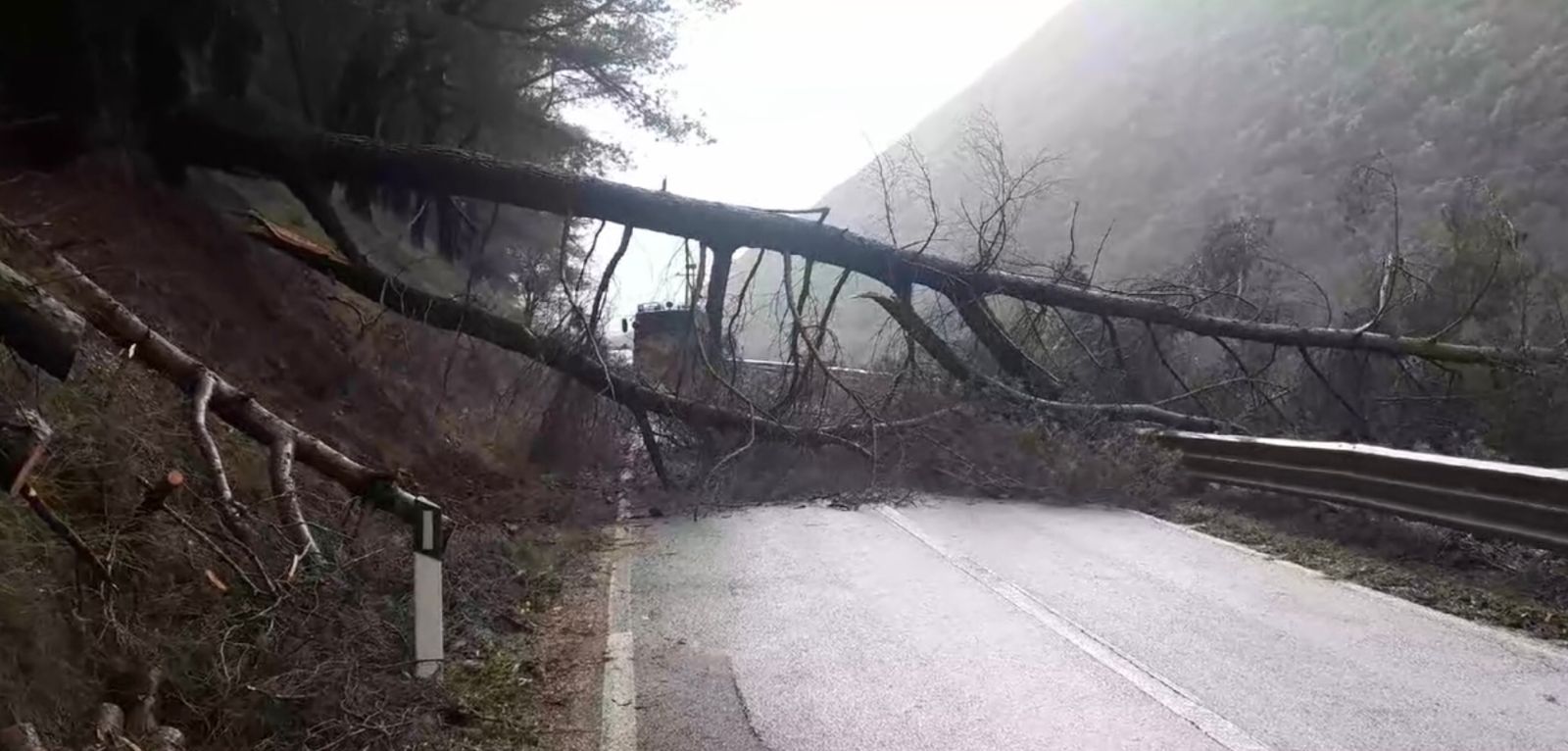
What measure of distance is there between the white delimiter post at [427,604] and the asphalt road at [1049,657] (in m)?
0.84

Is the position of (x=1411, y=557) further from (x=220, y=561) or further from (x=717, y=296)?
(x=220, y=561)

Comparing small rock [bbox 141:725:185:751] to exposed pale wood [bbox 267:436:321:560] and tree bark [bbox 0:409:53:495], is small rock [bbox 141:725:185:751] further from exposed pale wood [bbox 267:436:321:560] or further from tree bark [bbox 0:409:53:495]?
exposed pale wood [bbox 267:436:321:560]

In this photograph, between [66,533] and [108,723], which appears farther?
[66,533]

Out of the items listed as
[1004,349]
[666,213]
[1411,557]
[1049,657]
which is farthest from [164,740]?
[1004,349]

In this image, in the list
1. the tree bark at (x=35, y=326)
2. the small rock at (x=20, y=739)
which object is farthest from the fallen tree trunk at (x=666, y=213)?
the small rock at (x=20, y=739)

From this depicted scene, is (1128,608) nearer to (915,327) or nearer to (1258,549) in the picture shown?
(1258,549)

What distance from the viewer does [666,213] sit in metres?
11.3

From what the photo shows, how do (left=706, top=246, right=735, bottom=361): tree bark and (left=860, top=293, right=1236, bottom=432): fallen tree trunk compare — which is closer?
(left=706, top=246, right=735, bottom=361): tree bark

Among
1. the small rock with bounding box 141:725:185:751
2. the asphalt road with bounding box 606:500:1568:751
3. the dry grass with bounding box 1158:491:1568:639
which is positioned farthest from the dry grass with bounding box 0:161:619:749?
the dry grass with bounding box 1158:491:1568:639

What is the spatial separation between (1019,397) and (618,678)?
23.6 ft

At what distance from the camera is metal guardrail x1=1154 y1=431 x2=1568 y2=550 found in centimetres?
648

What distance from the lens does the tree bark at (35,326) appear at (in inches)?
158

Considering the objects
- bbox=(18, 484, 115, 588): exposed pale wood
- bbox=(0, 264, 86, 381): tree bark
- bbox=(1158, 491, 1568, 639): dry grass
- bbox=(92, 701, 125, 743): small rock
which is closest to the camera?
bbox=(92, 701, 125, 743): small rock

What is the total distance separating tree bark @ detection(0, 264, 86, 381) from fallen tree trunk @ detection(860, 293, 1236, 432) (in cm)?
844
